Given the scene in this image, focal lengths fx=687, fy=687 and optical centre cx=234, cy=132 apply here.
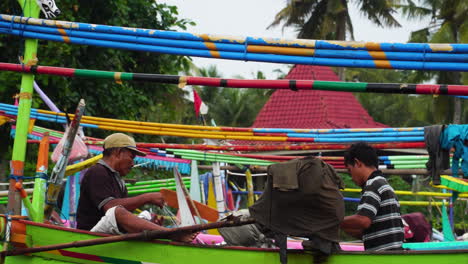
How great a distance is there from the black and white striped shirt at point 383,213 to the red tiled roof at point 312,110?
A: 560 inches

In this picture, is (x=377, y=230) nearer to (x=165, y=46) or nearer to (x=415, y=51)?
(x=415, y=51)

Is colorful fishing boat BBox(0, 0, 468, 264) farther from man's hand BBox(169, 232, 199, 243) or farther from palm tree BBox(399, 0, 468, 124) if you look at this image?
palm tree BBox(399, 0, 468, 124)

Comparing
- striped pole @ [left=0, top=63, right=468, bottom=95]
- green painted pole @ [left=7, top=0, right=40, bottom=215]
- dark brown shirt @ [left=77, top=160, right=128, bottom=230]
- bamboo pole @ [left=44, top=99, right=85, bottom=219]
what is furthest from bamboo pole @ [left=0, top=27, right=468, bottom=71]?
dark brown shirt @ [left=77, top=160, right=128, bottom=230]

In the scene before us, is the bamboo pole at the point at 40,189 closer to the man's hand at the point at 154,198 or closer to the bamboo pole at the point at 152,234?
the bamboo pole at the point at 152,234

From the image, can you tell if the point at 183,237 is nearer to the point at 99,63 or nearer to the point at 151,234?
the point at 151,234

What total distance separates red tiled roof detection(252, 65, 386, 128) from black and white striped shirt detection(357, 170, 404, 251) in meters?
14.2

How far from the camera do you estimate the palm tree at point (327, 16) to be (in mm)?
26438

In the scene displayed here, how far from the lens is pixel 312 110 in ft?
64.0

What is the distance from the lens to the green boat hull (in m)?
4.18

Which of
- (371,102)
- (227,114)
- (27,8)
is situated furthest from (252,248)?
(371,102)

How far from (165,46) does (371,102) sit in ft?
106

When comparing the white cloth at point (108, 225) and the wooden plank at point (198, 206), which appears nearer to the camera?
the white cloth at point (108, 225)

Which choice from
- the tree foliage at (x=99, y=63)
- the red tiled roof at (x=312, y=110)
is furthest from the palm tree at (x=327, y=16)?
the tree foliage at (x=99, y=63)

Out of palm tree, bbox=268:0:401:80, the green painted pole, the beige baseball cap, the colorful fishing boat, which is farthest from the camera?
palm tree, bbox=268:0:401:80
